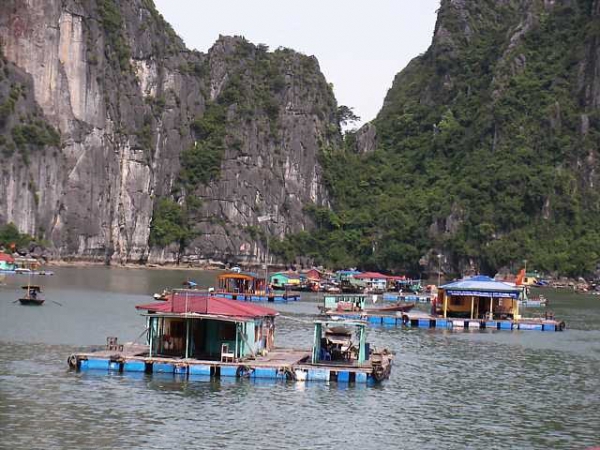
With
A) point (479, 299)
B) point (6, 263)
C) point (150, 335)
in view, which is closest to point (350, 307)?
point (479, 299)

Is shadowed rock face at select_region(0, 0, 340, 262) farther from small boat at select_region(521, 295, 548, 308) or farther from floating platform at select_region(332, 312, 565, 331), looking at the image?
floating platform at select_region(332, 312, 565, 331)

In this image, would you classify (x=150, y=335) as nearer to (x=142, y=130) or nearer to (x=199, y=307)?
(x=199, y=307)

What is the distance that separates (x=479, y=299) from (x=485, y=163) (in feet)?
320

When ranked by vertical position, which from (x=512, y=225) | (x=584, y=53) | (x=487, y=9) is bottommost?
(x=512, y=225)

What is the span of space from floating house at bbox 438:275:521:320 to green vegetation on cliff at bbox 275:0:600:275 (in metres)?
75.8

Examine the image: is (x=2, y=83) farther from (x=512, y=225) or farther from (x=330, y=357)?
(x=330, y=357)

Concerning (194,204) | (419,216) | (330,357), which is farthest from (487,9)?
(330,357)

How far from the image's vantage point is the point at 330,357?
132ft

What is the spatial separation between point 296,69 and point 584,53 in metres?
55.0

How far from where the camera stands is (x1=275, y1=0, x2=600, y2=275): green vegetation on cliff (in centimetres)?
15050

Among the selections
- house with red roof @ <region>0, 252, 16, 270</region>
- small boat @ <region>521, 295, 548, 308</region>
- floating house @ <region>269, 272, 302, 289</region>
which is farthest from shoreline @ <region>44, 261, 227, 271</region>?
small boat @ <region>521, 295, 548, 308</region>

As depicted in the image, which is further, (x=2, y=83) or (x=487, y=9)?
(x=487, y=9)

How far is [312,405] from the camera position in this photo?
33469mm

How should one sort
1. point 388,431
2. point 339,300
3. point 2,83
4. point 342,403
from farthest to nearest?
point 2,83
point 339,300
point 342,403
point 388,431
